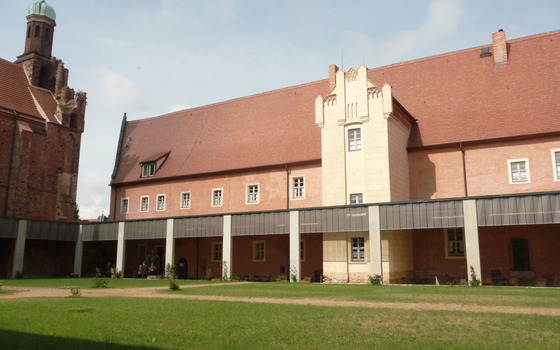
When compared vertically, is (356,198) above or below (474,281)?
above

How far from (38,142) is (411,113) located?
2917cm

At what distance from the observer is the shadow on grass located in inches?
293

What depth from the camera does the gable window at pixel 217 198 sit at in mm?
35438

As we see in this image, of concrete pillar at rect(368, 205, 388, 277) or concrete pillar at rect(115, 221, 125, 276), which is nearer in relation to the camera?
concrete pillar at rect(368, 205, 388, 277)

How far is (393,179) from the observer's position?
27.0 m

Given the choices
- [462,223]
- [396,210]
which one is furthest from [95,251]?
[462,223]

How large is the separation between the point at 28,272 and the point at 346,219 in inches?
953

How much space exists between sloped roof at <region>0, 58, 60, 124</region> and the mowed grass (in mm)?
30009

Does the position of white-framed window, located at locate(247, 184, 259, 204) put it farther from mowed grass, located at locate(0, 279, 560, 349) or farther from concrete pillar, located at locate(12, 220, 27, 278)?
mowed grass, located at locate(0, 279, 560, 349)

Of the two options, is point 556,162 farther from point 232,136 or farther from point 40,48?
point 40,48

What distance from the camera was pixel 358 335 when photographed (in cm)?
855

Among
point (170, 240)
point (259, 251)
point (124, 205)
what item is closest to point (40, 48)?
point (124, 205)

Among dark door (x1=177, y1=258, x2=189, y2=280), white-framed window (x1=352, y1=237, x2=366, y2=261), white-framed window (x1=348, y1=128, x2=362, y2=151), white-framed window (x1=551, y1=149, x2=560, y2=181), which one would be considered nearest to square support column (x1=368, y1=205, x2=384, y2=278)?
white-framed window (x1=352, y1=237, x2=366, y2=261)

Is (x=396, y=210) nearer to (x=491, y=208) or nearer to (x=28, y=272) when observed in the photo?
(x=491, y=208)
